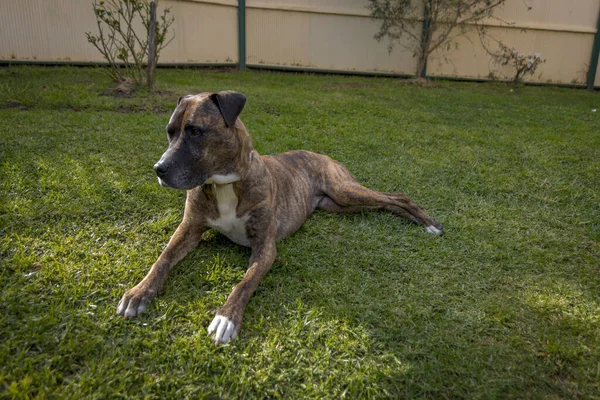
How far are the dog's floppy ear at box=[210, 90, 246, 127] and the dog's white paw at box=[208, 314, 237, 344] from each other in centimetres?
129

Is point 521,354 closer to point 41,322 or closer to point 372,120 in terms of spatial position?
point 41,322

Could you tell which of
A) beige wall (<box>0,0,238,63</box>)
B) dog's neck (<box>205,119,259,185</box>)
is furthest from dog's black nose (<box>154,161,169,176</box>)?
beige wall (<box>0,0,238,63</box>)

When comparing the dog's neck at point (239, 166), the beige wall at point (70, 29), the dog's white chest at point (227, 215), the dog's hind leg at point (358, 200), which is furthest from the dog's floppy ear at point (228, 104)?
the beige wall at point (70, 29)

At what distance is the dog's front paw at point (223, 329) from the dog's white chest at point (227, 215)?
0.87 metres

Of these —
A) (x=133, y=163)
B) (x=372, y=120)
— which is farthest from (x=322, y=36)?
(x=133, y=163)

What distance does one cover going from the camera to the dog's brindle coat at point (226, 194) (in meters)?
2.60

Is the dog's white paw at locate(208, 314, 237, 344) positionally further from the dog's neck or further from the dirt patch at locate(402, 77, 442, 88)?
the dirt patch at locate(402, 77, 442, 88)

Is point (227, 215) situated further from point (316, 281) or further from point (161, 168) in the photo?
point (316, 281)

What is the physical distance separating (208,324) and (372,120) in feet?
19.3

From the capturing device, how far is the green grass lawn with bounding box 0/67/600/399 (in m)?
2.07

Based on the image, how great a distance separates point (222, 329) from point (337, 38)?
1197cm

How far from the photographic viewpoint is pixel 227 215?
3.07 m

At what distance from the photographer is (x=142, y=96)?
749 cm

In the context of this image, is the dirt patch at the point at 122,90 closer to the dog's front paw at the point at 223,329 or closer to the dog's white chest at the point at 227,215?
the dog's white chest at the point at 227,215
